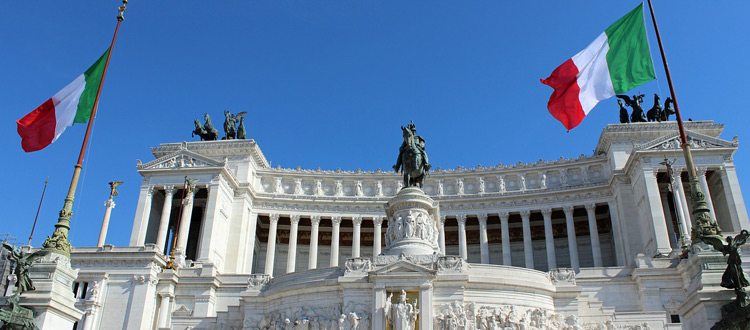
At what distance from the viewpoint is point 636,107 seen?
200 ft

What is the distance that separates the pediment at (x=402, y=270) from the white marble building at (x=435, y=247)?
6 centimetres

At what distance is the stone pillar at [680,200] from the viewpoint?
49.4 m

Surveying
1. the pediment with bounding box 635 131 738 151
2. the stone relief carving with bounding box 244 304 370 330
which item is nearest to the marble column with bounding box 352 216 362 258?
the pediment with bounding box 635 131 738 151

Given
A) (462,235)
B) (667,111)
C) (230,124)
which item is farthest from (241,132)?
(667,111)

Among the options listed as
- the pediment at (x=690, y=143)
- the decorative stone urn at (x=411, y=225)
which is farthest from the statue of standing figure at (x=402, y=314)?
the pediment at (x=690, y=143)

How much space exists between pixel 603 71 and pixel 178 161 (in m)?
45.8

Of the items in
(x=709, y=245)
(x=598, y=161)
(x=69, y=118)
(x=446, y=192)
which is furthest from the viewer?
(x=446, y=192)

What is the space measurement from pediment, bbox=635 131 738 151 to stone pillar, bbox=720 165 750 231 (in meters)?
2.12

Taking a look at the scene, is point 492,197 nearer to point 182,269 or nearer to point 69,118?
point 182,269

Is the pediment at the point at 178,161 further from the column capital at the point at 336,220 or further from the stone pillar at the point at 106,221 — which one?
the column capital at the point at 336,220

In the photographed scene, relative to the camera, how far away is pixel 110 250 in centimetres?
4288

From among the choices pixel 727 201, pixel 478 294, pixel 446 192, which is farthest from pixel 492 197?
pixel 478 294

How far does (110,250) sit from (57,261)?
1096 inches

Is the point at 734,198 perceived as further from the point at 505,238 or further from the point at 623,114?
the point at 505,238
